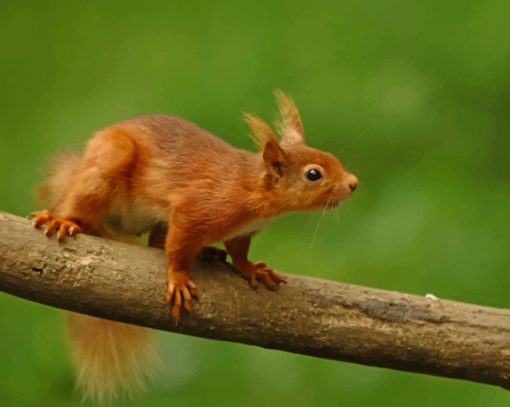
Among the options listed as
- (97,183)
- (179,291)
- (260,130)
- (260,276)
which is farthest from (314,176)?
(97,183)

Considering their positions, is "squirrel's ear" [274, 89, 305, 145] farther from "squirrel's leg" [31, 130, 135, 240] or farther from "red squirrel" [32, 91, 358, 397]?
"squirrel's leg" [31, 130, 135, 240]

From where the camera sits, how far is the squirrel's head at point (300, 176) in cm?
243

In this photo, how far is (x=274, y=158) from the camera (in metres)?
2.43

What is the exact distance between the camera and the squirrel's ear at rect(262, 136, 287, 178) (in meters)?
2.42

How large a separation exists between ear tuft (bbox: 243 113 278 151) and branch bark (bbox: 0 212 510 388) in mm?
328

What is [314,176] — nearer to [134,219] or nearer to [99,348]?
[134,219]

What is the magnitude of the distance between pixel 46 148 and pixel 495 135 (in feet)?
4.79

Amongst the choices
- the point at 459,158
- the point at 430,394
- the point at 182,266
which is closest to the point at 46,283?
the point at 182,266

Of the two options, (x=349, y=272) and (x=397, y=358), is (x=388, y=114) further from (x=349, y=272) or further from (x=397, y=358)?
(x=397, y=358)

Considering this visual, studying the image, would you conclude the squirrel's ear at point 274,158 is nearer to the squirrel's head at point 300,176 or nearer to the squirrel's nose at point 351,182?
the squirrel's head at point 300,176

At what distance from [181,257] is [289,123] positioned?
42 centimetres

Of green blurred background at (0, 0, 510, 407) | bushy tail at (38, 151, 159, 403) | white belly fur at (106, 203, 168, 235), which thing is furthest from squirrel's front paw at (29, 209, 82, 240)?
green blurred background at (0, 0, 510, 407)

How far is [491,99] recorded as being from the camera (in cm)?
361

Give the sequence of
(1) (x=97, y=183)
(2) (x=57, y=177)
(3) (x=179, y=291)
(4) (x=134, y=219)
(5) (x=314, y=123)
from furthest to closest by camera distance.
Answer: (5) (x=314, y=123), (2) (x=57, y=177), (4) (x=134, y=219), (1) (x=97, y=183), (3) (x=179, y=291)
